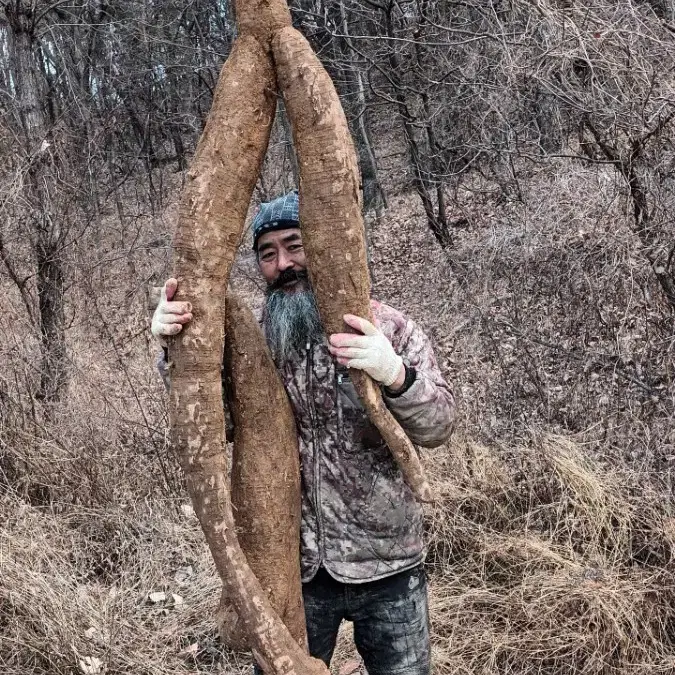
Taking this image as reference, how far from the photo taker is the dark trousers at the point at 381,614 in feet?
5.99

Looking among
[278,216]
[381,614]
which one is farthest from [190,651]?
[278,216]

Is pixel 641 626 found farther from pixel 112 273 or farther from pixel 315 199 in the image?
pixel 112 273

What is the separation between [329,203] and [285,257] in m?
0.33

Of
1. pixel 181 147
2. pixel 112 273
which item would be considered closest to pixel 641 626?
pixel 112 273

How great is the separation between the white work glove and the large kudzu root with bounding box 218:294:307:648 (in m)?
0.25

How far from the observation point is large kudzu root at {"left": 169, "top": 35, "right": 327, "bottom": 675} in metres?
1.56

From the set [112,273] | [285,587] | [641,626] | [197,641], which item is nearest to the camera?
[285,587]

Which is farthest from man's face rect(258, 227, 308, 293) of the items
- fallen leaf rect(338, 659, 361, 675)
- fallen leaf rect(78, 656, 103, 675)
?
fallen leaf rect(78, 656, 103, 675)

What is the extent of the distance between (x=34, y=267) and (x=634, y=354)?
4405 millimetres

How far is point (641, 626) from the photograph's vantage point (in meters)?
2.82

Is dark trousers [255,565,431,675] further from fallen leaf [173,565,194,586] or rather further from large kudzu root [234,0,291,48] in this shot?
fallen leaf [173,565,194,586]

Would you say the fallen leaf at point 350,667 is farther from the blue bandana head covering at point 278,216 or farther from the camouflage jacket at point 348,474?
the blue bandana head covering at point 278,216

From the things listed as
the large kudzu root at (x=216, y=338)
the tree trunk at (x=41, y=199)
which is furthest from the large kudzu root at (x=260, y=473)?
the tree trunk at (x=41, y=199)

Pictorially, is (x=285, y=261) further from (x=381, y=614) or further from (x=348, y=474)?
(x=381, y=614)
